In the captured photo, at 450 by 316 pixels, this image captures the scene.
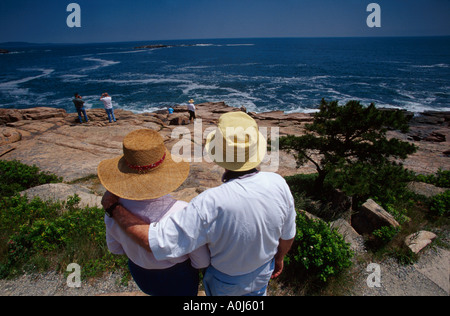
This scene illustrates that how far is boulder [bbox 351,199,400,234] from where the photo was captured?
4.07m

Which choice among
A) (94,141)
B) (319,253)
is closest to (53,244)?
(319,253)

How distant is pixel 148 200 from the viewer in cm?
179

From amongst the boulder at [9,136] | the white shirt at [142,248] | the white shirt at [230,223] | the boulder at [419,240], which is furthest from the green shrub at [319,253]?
the boulder at [9,136]

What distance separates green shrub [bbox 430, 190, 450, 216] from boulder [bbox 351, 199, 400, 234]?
167cm

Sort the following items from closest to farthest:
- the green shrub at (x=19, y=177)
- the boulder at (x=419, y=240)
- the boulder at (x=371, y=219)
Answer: the boulder at (x=419, y=240) → the boulder at (x=371, y=219) → the green shrub at (x=19, y=177)

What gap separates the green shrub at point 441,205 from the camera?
4859 mm

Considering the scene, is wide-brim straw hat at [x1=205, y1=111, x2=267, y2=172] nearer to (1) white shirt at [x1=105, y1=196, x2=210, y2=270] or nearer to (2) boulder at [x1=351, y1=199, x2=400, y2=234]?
(1) white shirt at [x1=105, y1=196, x2=210, y2=270]

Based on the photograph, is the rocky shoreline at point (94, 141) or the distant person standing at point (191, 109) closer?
the rocky shoreline at point (94, 141)

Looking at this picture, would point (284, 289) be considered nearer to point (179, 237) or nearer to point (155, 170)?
point (179, 237)

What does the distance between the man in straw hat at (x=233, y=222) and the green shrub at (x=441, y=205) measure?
5.10 metres

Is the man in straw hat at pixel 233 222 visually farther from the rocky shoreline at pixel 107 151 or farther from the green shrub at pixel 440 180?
the green shrub at pixel 440 180
